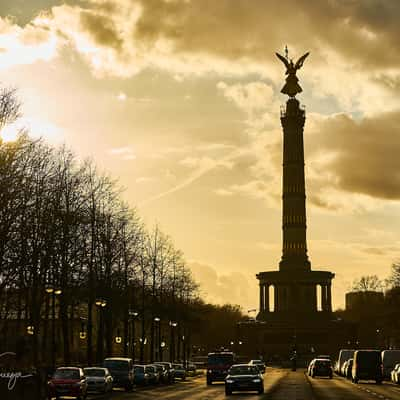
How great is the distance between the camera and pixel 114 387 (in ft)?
174

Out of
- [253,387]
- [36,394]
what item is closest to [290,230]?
[253,387]

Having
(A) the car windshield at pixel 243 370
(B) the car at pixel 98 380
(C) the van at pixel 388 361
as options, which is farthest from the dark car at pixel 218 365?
(B) the car at pixel 98 380

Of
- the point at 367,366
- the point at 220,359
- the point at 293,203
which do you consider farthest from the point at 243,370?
the point at 293,203

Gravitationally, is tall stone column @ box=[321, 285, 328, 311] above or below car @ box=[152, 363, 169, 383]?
above

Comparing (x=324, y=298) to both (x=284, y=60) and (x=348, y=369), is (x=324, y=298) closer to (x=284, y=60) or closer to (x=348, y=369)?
(x=284, y=60)

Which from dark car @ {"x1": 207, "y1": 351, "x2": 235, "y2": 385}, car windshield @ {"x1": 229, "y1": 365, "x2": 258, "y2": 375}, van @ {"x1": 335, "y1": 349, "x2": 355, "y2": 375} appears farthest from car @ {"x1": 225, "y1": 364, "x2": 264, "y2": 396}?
van @ {"x1": 335, "y1": 349, "x2": 355, "y2": 375}

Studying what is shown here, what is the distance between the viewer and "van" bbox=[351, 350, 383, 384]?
65.9 m

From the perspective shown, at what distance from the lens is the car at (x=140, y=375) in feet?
193

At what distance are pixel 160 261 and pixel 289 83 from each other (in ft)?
291

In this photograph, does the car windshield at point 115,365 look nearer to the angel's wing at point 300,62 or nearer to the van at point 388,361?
the van at point 388,361

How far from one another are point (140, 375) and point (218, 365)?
29.8 feet

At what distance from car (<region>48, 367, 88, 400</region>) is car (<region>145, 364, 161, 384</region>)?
19103mm

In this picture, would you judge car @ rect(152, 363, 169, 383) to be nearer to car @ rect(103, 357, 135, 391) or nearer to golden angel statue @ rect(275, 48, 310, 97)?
car @ rect(103, 357, 135, 391)

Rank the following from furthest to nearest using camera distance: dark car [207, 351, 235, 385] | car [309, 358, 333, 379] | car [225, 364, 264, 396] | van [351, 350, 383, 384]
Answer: car [309, 358, 333, 379]
van [351, 350, 383, 384]
dark car [207, 351, 235, 385]
car [225, 364, 264, 396]
